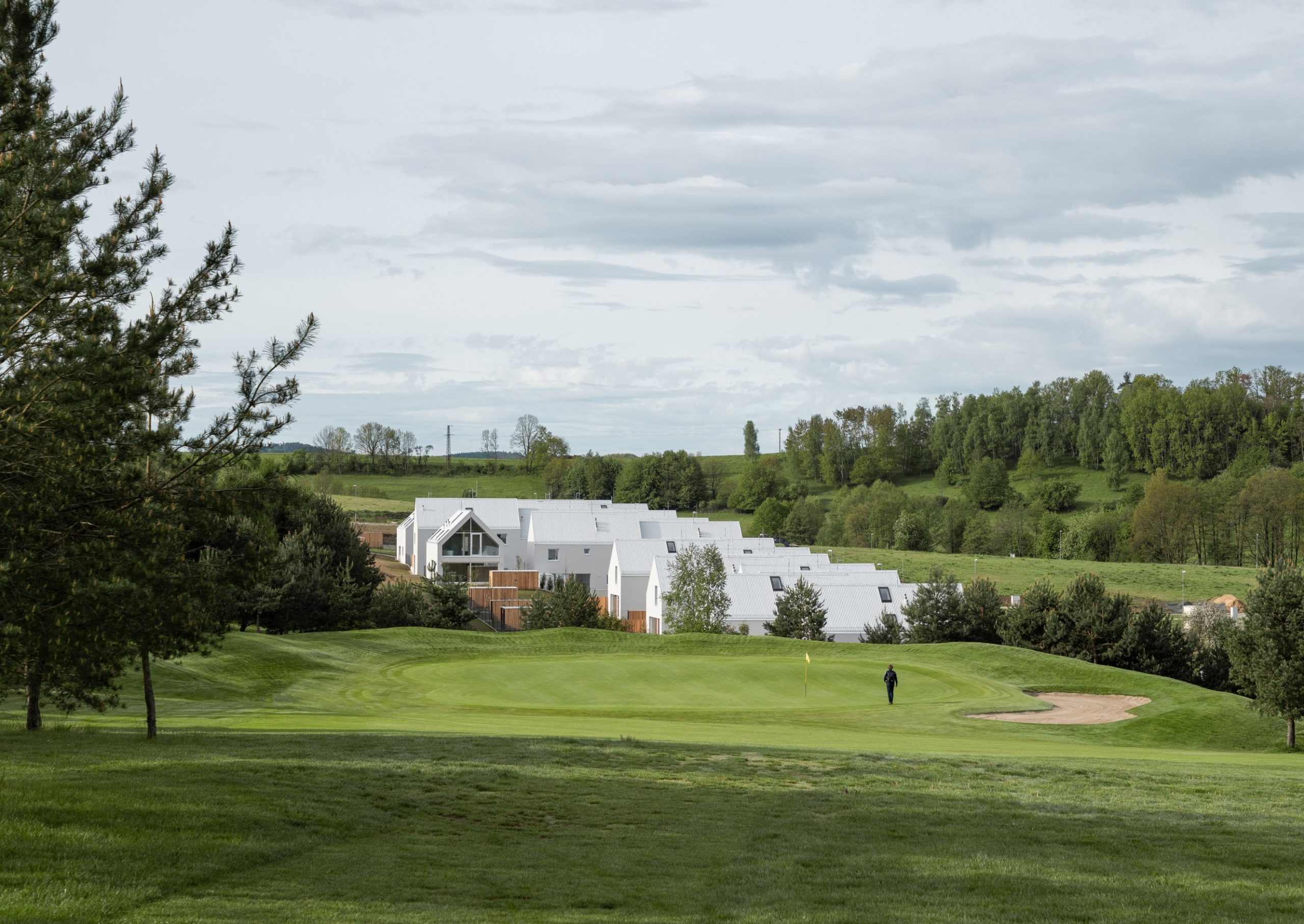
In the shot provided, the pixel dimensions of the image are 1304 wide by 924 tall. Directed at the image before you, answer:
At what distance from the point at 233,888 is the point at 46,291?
553 cm

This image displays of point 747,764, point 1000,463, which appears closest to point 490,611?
point 747,764

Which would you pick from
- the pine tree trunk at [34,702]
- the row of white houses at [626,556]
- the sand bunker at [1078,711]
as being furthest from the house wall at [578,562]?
the pine tree trunk at [34,702]

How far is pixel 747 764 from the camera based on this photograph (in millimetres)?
16234

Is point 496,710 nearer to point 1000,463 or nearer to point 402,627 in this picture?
point 402,627

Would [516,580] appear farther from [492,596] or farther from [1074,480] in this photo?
[1074,480]

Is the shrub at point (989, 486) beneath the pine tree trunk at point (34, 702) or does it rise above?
above

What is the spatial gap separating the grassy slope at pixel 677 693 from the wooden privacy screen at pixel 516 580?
23259mm

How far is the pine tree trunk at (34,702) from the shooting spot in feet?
49.4

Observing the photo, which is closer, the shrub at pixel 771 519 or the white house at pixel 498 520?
the white house at pixel 498 520

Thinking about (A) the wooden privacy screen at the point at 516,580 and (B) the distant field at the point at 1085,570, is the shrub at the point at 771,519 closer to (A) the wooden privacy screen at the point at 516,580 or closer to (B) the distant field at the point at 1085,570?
(B) the distant field at the point at 1085,570

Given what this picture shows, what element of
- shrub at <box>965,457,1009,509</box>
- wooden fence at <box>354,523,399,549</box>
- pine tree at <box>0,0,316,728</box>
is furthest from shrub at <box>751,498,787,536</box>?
pine tree at <box>0,0,316,728</box>

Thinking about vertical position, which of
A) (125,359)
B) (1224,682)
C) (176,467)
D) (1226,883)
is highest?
(125,359)

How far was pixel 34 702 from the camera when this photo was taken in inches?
639

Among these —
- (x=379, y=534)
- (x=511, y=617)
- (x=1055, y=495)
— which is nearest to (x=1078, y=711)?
(x=511, y=617)
